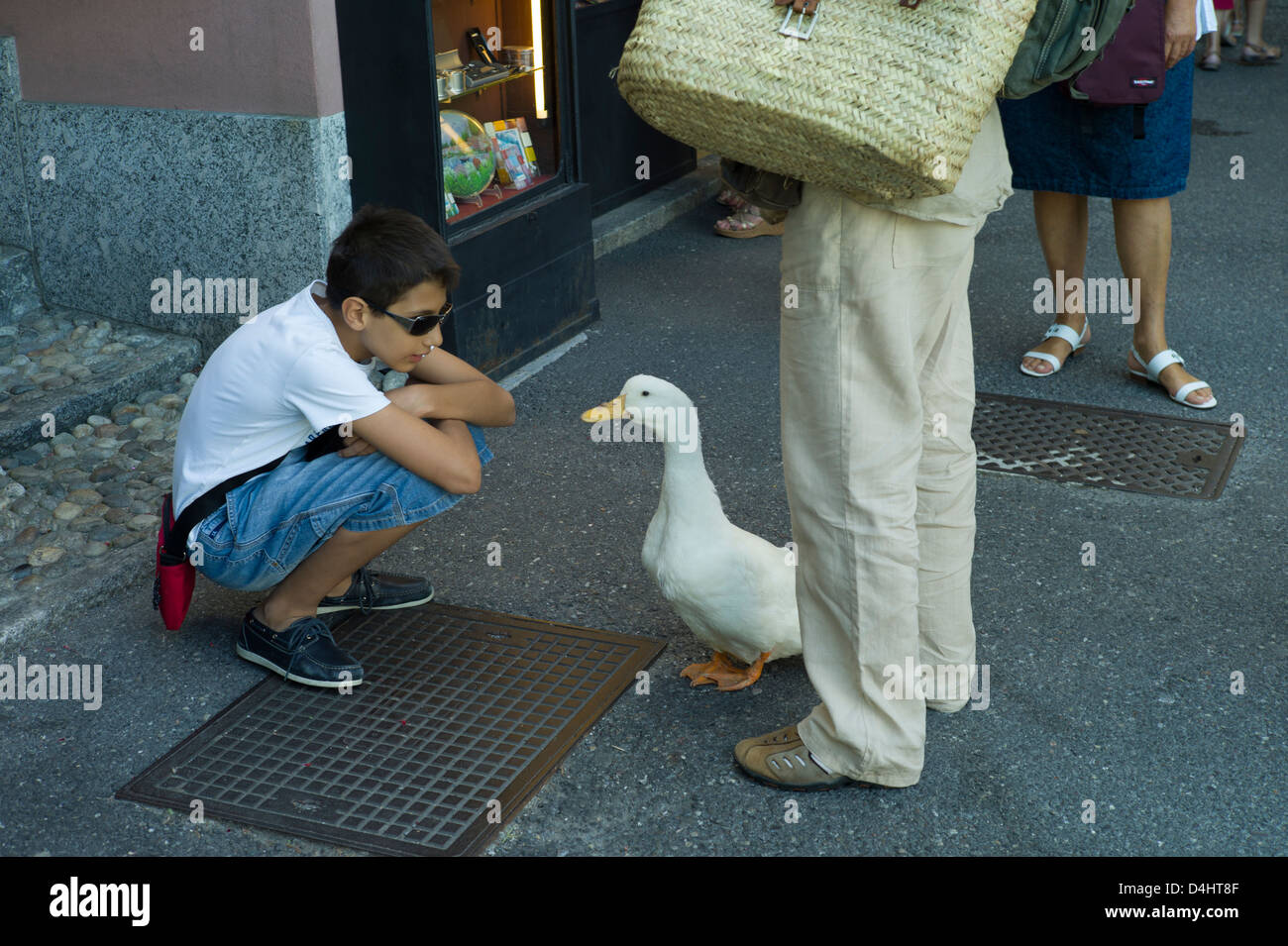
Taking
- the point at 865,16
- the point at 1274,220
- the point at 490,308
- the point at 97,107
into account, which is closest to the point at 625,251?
the point at 490,308

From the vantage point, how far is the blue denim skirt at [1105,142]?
448 centimetres

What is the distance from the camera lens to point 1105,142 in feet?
14.8

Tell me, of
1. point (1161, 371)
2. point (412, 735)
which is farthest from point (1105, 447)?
point (412, 735)

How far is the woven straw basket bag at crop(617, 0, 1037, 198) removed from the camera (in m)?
2.10

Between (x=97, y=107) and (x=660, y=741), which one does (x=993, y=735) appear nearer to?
(x=660, y=741)

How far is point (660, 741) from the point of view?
2932mm

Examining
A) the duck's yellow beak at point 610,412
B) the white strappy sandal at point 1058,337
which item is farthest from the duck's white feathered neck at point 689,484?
the white strappy sandal at point 1058,337

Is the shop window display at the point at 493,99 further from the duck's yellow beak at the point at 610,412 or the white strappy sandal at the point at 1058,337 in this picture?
the white strappy sandal at the point at 1058,337

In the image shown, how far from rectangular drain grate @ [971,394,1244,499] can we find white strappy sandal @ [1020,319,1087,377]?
0.85 ft

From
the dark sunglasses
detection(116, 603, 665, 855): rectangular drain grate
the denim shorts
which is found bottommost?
detection(116, 603, 665, 855): rectangular drain grate

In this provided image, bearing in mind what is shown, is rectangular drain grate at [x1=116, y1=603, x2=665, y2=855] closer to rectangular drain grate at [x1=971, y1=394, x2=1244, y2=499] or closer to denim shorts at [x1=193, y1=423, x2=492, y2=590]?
denim shorts at [x1=193, y1=423, x2=492, y2=590]

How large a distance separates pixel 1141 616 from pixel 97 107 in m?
3.96

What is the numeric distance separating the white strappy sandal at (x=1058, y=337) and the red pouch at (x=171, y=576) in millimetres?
3251

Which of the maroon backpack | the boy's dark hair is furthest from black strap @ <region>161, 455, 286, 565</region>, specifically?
the maroon backpack
